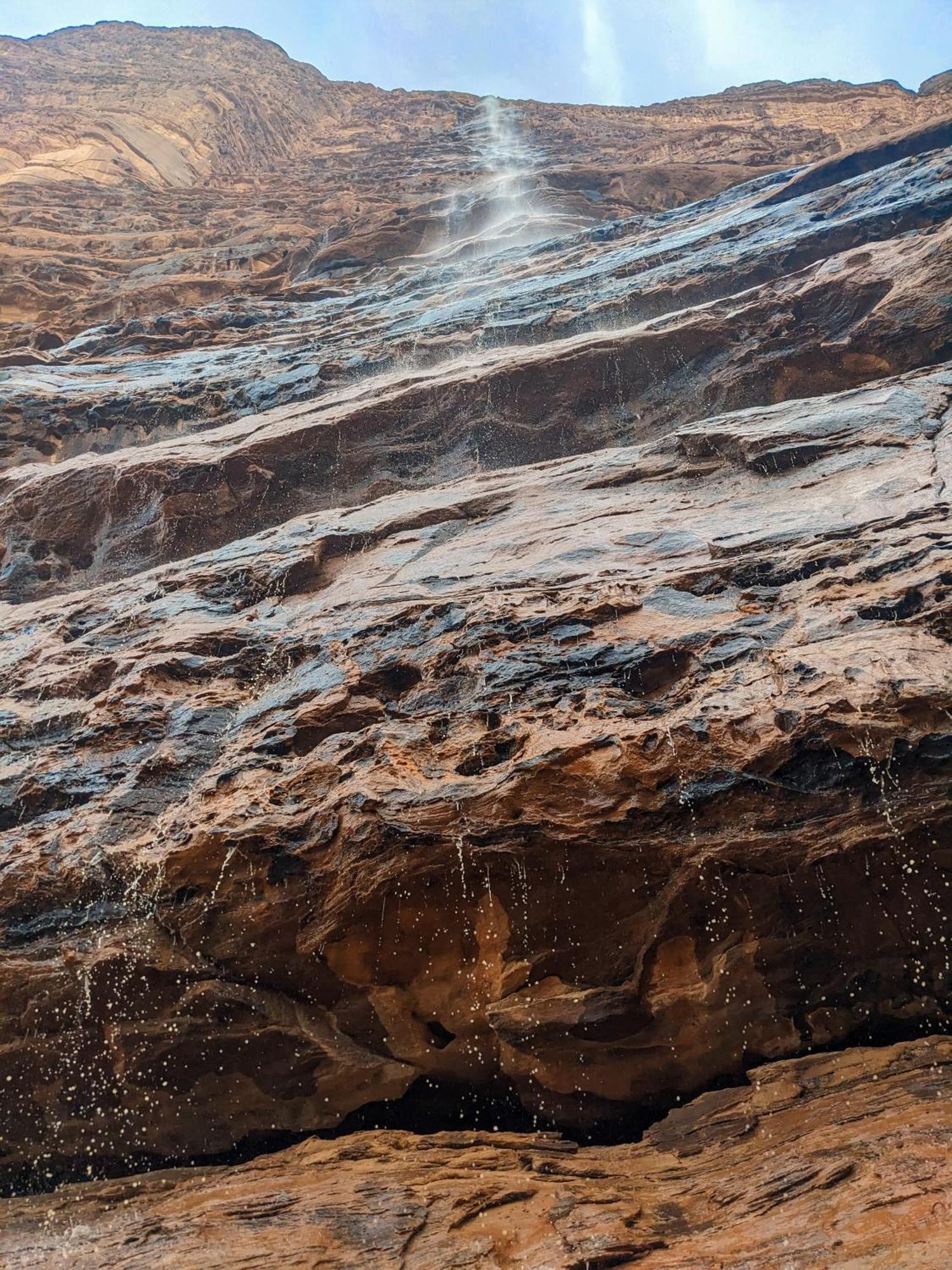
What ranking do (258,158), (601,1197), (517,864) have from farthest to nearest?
(258,158) < (517,864) < (601,1197)

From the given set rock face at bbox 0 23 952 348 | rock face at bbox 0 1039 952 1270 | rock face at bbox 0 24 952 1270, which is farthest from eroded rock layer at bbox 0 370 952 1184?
rock face at bbox 0 23 952 348

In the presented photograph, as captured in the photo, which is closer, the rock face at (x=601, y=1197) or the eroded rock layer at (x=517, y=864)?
the rock face at (x=601, y=1197)

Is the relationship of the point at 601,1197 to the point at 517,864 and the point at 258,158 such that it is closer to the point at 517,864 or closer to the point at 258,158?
the point at 517,864

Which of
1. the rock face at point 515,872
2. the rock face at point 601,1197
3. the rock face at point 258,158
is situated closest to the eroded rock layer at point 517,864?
the rock face at point 515,872

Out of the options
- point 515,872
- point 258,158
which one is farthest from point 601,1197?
point 258,158

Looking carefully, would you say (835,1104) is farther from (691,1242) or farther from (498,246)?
(498,246)

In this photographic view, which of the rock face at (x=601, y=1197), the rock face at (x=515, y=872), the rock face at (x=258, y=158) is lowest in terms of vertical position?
the rock face at (x=601, y=1197)

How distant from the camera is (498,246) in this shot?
23.7m

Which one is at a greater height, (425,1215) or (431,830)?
(431,830)

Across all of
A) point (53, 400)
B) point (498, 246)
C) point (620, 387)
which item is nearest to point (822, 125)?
point (498, 246)

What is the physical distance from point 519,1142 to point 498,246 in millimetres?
22580

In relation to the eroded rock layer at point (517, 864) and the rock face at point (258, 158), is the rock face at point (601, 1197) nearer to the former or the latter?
the eroded rock layer at point (517, 864)

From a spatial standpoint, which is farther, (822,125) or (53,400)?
(822,125)

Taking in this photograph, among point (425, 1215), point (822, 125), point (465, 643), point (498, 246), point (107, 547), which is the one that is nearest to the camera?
point (425, 1215)
